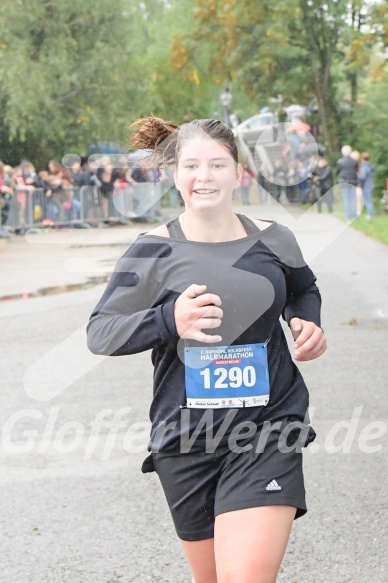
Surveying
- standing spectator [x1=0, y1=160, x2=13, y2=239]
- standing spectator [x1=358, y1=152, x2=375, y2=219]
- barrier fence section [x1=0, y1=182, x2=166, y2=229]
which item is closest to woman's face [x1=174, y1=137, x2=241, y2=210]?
standing spectator [x1=0, y1=160, x2=13, y2=239]

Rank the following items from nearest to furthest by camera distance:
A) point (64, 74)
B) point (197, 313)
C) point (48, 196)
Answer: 1. point (197, 313)
2. point (48, 196)
3. point (64, 74)

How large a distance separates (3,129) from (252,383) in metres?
32.8

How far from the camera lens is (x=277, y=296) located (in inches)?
126

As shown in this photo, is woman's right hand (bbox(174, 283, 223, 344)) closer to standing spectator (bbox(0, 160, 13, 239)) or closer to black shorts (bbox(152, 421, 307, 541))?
black shorts (bbox(152, 421, 307, 541))

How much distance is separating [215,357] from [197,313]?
239 millimetres

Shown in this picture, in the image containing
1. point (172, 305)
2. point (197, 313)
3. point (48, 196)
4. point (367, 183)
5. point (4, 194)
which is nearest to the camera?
point (197, 313)

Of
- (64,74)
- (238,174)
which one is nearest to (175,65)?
(64,74)

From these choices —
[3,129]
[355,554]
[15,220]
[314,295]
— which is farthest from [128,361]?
[3,129]

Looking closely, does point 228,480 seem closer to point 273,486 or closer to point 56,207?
point 273,486

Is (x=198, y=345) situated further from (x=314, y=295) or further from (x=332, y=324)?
(x=332, y=324)

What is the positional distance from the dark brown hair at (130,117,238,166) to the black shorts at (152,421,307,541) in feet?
2.50

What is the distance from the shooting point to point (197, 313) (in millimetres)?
2904

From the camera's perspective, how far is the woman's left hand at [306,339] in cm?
315

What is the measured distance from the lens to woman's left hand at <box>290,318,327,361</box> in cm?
315
